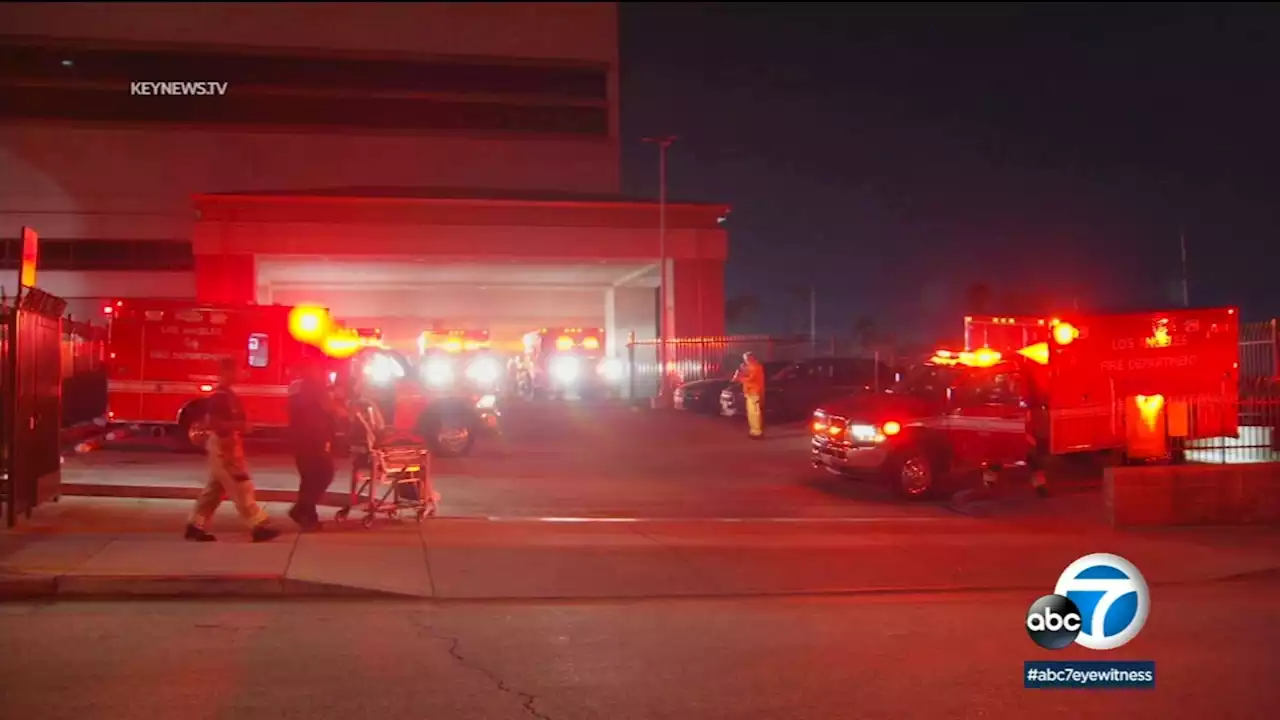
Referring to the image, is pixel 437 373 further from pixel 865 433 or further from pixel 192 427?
pixel 865 433

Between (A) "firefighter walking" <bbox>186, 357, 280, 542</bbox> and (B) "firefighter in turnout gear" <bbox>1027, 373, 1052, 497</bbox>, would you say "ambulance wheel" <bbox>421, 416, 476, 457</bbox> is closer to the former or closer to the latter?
(A) "firefighter walking" <bbox>186, 357, 280, 542</bbox>

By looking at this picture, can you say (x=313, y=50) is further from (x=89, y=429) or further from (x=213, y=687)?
(x=213, y=687)

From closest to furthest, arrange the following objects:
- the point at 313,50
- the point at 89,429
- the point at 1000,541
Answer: the point at 1000,541 → the point at 89,429 → the point at 313,50

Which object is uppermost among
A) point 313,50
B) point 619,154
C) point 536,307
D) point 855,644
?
point 313,50

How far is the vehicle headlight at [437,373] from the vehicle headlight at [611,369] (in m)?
17.2

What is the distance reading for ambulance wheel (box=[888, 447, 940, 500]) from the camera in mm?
16266

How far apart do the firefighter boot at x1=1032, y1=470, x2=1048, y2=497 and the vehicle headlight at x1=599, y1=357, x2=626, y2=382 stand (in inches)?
848

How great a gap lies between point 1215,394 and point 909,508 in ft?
15.5

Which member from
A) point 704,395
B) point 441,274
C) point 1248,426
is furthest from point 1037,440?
point 441,274

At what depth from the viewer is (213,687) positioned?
6.96m

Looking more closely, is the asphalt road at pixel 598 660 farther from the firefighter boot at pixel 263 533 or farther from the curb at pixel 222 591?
the firefighter boot at pixel 263 533

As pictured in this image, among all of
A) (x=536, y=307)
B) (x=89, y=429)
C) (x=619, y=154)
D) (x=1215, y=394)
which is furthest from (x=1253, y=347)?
(x=536, y=307)

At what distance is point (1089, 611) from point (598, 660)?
11.1ft

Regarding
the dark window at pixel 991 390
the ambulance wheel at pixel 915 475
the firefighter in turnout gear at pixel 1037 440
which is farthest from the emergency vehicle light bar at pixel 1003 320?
the ambulance wheel at pixel 915 475
